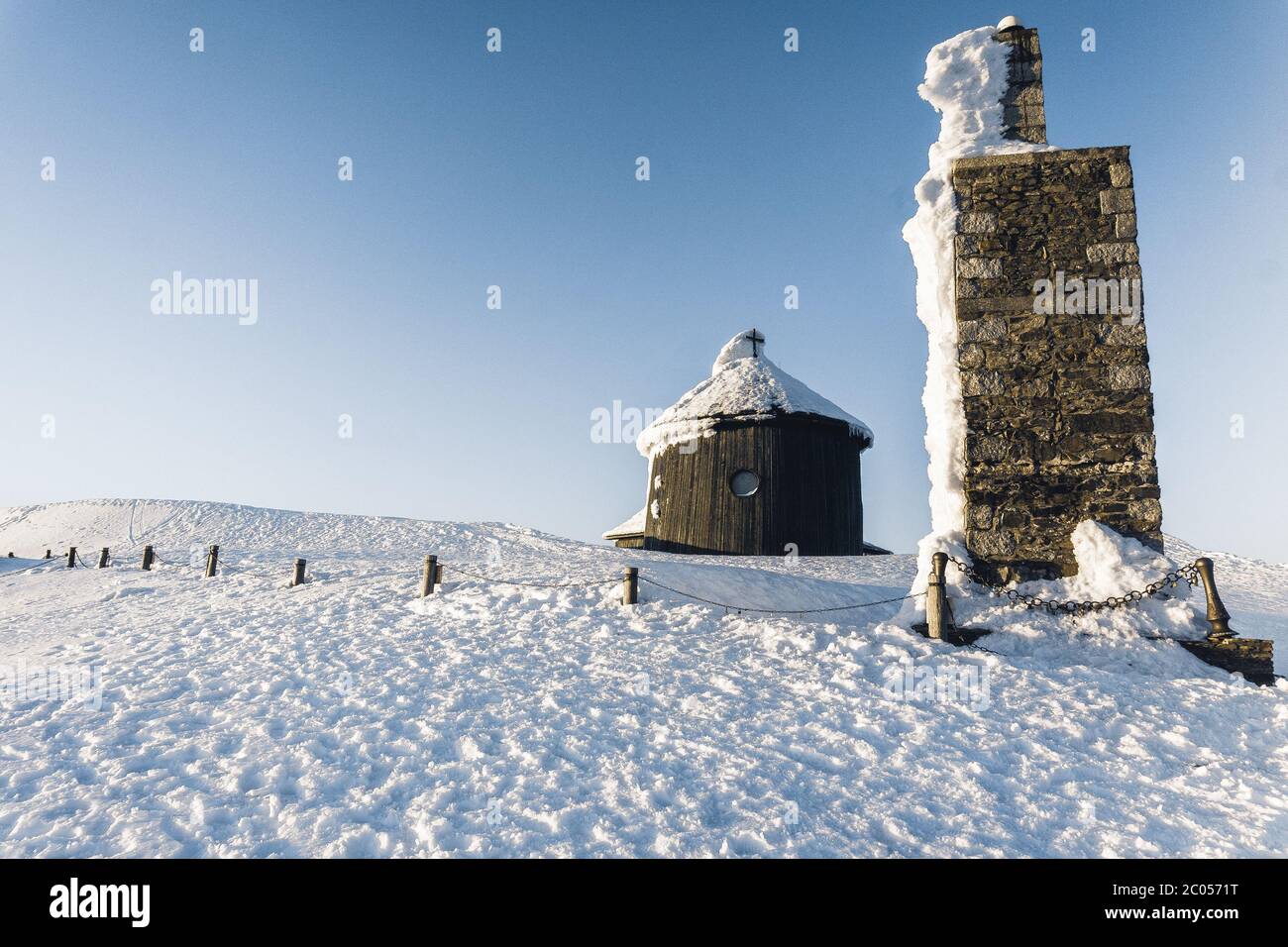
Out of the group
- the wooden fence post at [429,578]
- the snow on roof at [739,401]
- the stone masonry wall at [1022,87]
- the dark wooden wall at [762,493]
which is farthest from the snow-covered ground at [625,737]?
the snow on roof at [739,401]

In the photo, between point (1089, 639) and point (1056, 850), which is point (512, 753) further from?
point (1089, 639)

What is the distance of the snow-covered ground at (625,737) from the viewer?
13.2ft

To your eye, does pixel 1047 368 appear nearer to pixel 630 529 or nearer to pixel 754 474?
pixel 754 474

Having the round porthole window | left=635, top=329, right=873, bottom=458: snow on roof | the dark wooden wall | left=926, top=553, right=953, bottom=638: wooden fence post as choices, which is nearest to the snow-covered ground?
left=926, top=553, right=953, bottom=638: wooden fence post

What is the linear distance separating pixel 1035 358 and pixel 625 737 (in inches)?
265

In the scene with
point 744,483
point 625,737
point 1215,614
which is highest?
point 744,483

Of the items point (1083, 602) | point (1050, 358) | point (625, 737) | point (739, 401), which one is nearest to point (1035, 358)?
point (1050, 358)

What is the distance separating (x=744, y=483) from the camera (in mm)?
19016

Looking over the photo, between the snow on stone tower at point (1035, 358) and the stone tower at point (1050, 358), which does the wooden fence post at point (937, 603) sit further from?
the stone tower at point (1050, 358)

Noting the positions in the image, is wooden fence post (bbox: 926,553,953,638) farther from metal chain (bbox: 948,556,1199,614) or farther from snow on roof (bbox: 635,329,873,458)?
snow on roof (bbox: 635,329,873,458)

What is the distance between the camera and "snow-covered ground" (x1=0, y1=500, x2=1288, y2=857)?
4.01 metres

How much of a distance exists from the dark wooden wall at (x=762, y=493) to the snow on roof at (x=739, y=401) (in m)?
0.33

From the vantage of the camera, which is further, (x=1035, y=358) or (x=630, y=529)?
(x=630, y=529)
